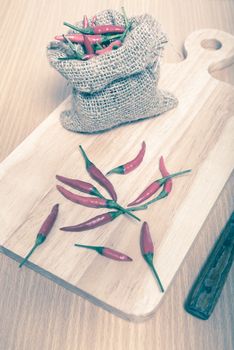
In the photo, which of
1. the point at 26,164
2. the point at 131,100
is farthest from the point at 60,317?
the point at 131,100

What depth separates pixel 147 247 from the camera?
84 cm

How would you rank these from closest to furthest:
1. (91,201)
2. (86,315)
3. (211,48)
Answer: (86,315)
(91,201)
(211,48)

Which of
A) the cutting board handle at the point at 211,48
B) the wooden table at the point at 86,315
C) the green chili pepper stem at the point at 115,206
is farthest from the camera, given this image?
the cutting board handle at the point at 211,48

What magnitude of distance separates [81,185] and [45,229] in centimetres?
13

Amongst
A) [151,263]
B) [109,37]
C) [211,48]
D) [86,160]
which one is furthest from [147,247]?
[211,48]

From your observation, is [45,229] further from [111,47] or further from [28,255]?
[111,47]

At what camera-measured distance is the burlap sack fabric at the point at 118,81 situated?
0.91 m

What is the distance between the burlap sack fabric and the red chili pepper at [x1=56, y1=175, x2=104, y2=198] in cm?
15

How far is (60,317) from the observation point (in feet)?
2.66

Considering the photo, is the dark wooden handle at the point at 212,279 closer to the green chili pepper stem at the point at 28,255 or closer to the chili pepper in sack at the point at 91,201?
the chili pepper in sack at the point at 91,201

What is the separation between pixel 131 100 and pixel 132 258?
37cm

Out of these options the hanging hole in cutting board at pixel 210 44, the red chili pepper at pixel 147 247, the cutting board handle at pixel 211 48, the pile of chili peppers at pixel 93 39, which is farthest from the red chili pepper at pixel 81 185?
the hanging hole in cutting board at pixel 210 44

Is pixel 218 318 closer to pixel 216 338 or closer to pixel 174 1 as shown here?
pixel 216 338

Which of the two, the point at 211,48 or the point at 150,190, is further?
the point at 211,48
